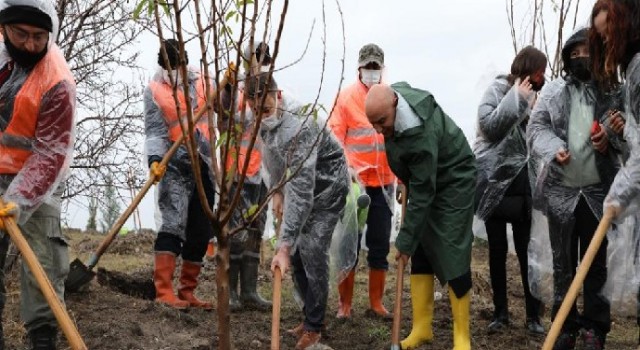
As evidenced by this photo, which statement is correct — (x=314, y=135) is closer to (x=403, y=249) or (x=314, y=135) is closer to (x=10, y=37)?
(x=403, y=249)

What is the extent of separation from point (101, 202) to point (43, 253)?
2.42 meters

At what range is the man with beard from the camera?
3.68 m

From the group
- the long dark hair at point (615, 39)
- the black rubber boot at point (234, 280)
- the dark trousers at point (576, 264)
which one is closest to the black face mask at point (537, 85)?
the dark trousers at point (576, 264)

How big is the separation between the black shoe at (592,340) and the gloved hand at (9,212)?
2923mm

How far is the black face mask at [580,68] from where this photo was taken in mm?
4379

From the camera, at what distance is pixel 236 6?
2703mm

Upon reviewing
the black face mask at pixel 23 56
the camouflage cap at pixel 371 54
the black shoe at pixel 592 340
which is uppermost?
the camouflage cap at pixel 371 54

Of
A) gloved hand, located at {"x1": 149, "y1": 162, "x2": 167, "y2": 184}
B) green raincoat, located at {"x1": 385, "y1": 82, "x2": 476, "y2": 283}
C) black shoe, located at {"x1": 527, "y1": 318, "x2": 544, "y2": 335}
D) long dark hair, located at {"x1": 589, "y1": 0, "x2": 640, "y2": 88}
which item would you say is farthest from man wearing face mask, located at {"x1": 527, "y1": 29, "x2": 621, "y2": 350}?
gloved hand, located at {"x1": 149, "y1": 162, "x2": 167, "y2": 184}

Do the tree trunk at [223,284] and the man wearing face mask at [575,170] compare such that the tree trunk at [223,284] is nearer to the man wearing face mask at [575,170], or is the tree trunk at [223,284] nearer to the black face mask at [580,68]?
the man wearing face mask at [575,170]

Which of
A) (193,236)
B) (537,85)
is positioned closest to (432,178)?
(537,85)

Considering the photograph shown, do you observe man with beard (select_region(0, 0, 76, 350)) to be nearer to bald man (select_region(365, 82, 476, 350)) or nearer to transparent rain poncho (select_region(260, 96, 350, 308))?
transparent rain poncho (select_region(260, 96, 350, 308))

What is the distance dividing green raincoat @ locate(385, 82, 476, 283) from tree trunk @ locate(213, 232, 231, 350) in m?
1.46

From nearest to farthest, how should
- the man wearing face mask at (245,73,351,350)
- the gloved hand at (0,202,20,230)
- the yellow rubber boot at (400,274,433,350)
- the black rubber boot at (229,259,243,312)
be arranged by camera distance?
the gloved hand at (0,202,20,230) → the man wearing face mask at (245,73,351,350) → the yellow rubber boot at (400,274,433,350) → the black rubber boot at (229,259,243,312)

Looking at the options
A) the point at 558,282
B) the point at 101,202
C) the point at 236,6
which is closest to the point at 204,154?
the point at 101,202
